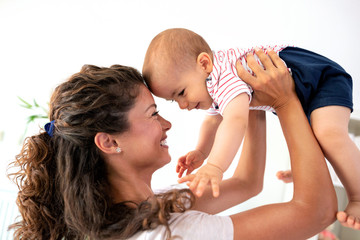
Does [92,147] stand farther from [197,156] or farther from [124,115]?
[197,156]

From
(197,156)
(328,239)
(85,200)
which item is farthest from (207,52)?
(328,239)

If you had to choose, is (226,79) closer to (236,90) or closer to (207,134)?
(236,90)

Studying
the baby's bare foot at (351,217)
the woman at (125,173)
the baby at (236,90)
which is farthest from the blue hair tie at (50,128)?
the baby's bare foot at (351,217)

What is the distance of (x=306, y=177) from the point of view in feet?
3.28

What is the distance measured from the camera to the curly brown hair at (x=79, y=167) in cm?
100

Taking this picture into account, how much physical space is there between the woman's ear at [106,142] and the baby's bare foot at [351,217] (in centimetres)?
71

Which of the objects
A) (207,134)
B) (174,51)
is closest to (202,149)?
(207,134)

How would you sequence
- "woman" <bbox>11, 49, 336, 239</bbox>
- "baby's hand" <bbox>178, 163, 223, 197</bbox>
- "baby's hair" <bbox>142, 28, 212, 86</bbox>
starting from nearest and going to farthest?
1. "baby's hand" <bbox>178, 163, 223, 197</bbox>
2. "woman" <bbox>11, 49, 336, 239</bbox>
3. "baby's hair" <bbox>142, 28, 212, 86</bbox>

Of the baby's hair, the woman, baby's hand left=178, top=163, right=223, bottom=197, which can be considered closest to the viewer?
baby's hand left=178, top=163, right=223, bottom=197

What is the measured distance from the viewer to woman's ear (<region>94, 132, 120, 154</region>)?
1.07 meters

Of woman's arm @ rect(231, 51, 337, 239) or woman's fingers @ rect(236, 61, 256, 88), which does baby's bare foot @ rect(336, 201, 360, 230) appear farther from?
woman's fingers @ rect(236, 61, 256, 88)

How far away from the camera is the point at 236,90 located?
1.06 metres

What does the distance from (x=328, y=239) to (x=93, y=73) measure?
215 centimetres

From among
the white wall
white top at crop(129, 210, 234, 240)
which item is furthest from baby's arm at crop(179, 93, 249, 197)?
the white wall
